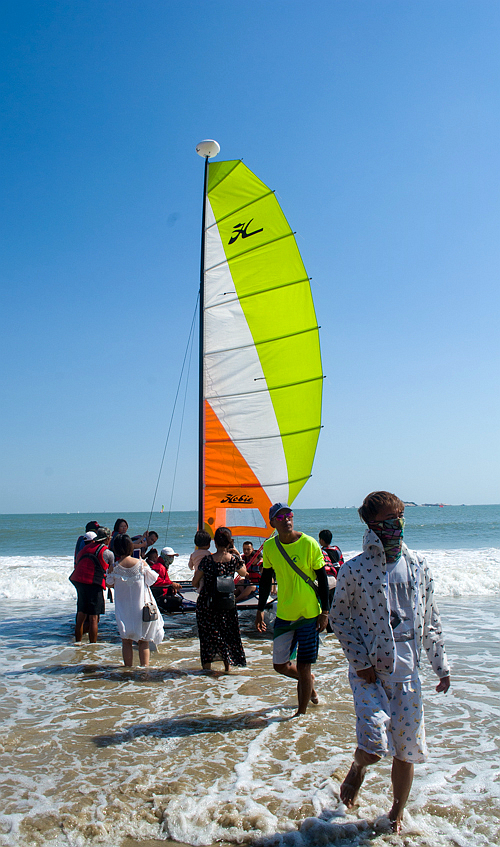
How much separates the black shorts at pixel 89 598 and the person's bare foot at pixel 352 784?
476cm

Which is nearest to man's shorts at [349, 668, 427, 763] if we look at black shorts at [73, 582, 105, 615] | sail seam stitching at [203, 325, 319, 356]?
black shorts at [73, 582, 105, 615]

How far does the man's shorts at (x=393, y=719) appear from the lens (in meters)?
2.62

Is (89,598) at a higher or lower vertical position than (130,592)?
lower

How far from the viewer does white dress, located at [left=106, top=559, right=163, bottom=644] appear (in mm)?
6012

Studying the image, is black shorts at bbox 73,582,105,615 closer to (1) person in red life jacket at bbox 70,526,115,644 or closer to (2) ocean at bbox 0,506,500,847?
(1) person in red life jacket at bbox 70,526,115,644

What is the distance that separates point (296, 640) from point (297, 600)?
360 millimetres

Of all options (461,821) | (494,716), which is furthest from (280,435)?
(461,821)

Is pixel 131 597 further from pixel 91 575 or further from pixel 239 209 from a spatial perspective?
pixel 239 209

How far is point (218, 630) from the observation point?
5.91 m

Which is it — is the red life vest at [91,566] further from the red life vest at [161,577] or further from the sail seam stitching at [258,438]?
the sail seam stitching at [258,438]

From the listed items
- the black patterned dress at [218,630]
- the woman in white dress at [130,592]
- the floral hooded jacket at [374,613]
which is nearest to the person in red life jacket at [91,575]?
the woman in white dress at [130,592]

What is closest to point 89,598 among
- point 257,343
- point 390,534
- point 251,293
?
point 257,343

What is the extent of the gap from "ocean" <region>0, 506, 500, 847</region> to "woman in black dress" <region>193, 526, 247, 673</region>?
0.25 meters

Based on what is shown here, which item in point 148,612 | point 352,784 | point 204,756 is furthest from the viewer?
point 148,612
